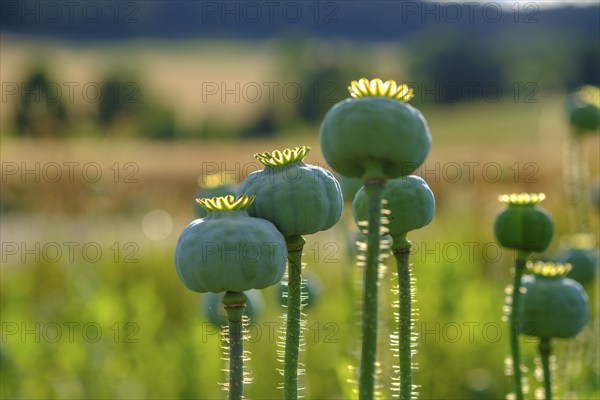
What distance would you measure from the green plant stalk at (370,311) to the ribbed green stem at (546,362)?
0.65 m

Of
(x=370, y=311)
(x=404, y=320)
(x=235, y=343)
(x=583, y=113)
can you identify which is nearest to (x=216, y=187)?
(x=404, y=320)

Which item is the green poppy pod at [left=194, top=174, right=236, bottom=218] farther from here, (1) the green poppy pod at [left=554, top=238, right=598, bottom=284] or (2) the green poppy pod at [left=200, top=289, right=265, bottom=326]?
(1) the green poppy pod at [left=554, top=238, right=598, bottom=284]

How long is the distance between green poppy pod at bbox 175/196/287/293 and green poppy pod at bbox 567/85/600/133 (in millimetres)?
2363

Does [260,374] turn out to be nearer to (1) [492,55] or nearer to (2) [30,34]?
(1) [492,55]

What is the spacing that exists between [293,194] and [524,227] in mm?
565

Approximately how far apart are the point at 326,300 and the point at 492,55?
47830 millimetres

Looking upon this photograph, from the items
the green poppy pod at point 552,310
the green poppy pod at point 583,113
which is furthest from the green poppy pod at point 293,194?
the green poppy pod at point 583,113

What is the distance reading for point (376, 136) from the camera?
2.87 ft

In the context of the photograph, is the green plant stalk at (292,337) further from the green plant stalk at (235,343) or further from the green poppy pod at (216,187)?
the green poppy pod at (216,187)

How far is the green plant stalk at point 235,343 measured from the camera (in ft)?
2.99

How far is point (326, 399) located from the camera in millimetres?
3494

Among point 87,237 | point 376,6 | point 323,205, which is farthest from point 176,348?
point 376,6

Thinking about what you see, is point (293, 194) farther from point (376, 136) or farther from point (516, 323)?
point (516, 323)

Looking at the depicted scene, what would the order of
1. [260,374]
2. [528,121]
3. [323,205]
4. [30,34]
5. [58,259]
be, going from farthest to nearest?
[30,34] → [528,121] → [58,259] → [260,374] → [323,205]
